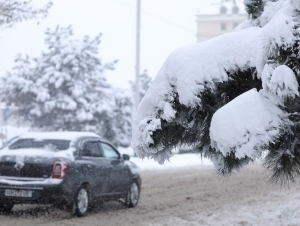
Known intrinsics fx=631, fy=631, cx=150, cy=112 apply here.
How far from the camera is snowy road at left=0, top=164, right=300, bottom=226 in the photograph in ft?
34.4

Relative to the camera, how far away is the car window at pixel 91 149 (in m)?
11.8

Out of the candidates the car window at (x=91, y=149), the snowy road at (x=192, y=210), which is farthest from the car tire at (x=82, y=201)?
the car window at (x=91, y=149)

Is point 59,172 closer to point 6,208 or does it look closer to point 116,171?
point 6,208

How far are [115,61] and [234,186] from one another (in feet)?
76.8

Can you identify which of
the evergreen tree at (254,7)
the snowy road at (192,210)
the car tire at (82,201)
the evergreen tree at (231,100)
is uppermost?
the evergreen tree at (254,7)

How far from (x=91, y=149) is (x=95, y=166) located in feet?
1.41

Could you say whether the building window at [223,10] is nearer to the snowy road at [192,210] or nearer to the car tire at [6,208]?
the snowy road at [192,210]

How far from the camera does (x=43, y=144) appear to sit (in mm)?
11500

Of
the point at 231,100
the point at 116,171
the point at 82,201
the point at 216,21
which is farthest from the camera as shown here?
the point at 216,21

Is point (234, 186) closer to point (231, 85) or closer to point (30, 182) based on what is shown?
point (30, 182)

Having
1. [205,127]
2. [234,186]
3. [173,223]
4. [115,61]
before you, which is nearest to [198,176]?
[234,186]

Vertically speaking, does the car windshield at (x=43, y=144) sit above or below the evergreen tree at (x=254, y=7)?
below

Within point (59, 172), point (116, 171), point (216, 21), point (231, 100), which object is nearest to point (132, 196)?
point (116, 171)

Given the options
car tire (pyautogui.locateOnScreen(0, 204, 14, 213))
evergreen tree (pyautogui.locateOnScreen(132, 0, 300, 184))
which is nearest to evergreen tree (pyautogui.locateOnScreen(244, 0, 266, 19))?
evergreen tree (pyautogui.locateOnScreen(132, 0, 300, 184))
